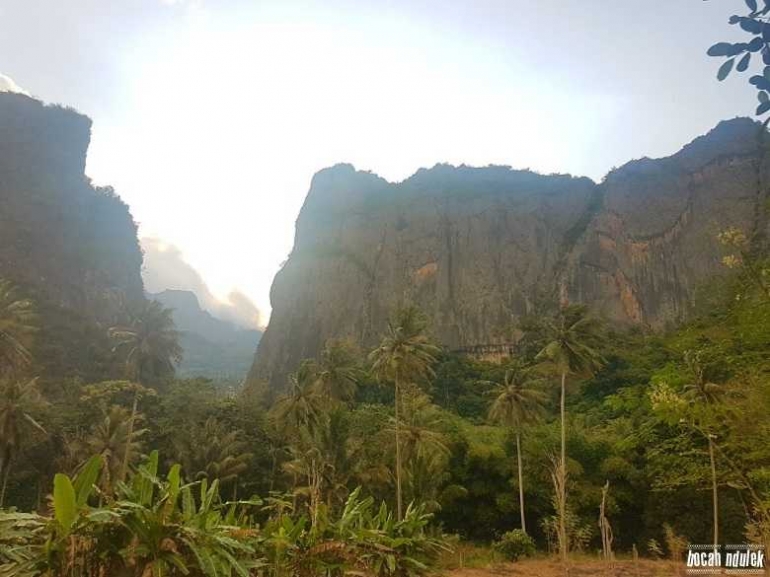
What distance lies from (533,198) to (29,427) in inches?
2937

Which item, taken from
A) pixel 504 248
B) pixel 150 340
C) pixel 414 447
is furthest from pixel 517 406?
pixel 504 248

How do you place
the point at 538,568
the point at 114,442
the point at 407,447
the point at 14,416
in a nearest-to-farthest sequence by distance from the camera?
the point at 538,568
the point at 14,416
the point at 407,447
the point at 114,442

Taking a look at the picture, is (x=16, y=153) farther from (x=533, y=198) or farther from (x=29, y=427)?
(x=533, y=198)

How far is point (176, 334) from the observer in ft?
107

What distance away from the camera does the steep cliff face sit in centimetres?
6869

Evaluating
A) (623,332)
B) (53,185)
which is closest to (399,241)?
(623,332)

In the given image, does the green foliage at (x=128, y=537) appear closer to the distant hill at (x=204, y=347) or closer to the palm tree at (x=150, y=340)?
the palm tree at (x=150, y=340)

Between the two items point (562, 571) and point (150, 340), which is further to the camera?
point (150, 340)

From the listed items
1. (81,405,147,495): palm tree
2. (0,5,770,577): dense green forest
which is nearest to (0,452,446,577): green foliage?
(0,5,770,577): dense green forest

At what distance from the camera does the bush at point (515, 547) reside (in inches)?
994

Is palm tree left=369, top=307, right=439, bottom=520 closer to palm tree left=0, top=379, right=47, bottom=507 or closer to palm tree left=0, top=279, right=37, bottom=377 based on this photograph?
palm tree left=0, top=279, right=37, bottom=377

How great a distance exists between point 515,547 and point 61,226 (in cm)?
7628

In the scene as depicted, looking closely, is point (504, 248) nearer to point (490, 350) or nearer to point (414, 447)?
point (490, 350)

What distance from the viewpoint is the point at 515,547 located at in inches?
993
